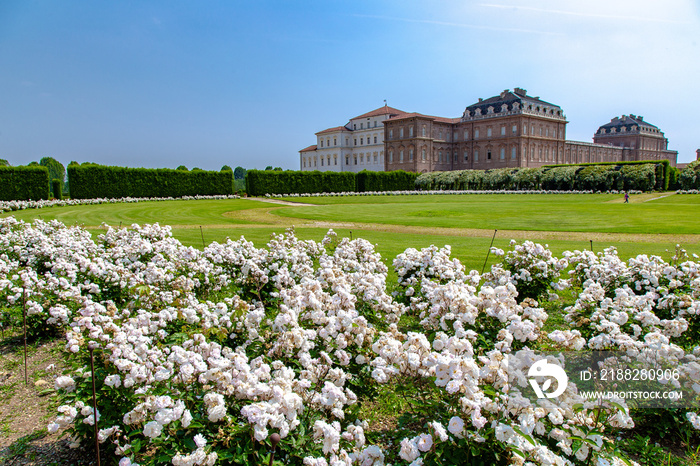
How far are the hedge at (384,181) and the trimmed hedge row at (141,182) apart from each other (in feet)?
53.2

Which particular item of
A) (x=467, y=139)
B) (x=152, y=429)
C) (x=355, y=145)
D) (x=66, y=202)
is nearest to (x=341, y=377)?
(x=152, y=429)

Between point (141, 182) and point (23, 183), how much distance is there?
7.89 m

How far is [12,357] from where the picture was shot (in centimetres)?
467

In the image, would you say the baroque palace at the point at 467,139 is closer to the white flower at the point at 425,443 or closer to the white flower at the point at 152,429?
the white flower at the point at 425,443

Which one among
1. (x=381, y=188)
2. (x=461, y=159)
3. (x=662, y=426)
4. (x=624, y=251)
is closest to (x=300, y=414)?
(x=662, y=426)

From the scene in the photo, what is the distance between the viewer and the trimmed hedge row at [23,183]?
27045 mm

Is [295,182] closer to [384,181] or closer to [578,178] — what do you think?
[384,181]

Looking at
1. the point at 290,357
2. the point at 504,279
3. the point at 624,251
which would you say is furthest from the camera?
the point at 624,251

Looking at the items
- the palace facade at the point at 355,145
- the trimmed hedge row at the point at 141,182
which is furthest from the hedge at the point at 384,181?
the palace facade at the point at 355,145

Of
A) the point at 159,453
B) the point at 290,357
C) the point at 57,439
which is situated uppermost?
the point at 290,357

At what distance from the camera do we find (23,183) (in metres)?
27.8

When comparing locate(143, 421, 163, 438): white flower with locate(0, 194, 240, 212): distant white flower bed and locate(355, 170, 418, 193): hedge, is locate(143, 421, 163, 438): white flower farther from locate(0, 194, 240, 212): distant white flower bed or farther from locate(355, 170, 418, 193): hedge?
locate(355, 170, 418, 193): hedge

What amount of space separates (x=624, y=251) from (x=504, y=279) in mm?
6017

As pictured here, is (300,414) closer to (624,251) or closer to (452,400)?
(452,400)
